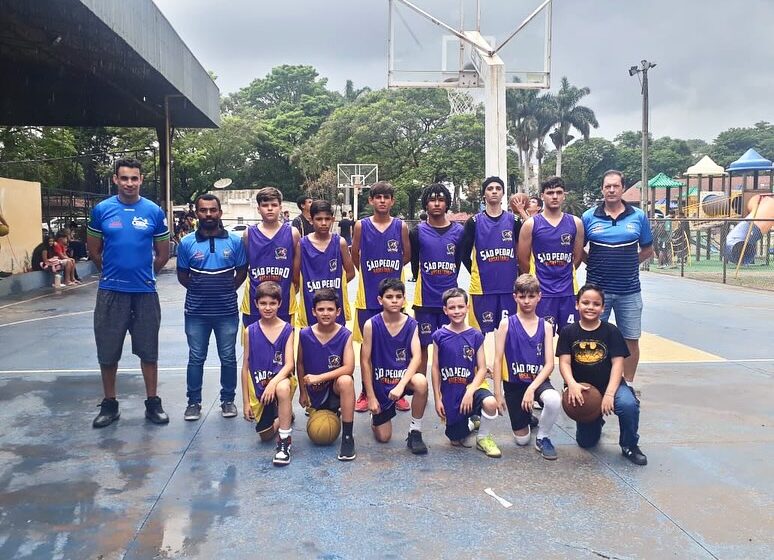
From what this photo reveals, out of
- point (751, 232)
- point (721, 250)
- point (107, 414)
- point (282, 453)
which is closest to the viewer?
point (282, 453)

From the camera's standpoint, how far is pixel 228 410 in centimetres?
550

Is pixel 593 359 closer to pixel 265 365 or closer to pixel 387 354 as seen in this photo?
pixel 387 354

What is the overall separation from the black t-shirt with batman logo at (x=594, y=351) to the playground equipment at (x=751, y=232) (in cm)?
1703

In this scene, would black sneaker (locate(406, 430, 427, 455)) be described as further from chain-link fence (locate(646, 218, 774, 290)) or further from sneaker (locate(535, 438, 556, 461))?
chain-link fence (locate(646, 218, 774, 290))

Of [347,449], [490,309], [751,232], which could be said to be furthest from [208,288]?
[751,232]

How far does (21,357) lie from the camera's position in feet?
25.3

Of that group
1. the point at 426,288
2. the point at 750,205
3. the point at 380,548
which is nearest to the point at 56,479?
the point at 380,548

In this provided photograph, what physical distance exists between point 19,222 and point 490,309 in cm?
1343

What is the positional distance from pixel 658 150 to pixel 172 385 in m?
62.2

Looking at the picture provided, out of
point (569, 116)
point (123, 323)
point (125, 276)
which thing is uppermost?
point (569, 116)

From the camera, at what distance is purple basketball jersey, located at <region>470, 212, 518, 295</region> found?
5.66 m

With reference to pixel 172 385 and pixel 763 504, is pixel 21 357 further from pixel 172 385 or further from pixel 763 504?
pixel 763 504

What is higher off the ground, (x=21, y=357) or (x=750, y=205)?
(x=750, y=205)

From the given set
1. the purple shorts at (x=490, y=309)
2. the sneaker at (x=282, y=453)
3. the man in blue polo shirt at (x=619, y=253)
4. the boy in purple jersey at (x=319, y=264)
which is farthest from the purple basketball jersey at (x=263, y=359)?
the man in blue polo shirt at (x=619, y=253)
